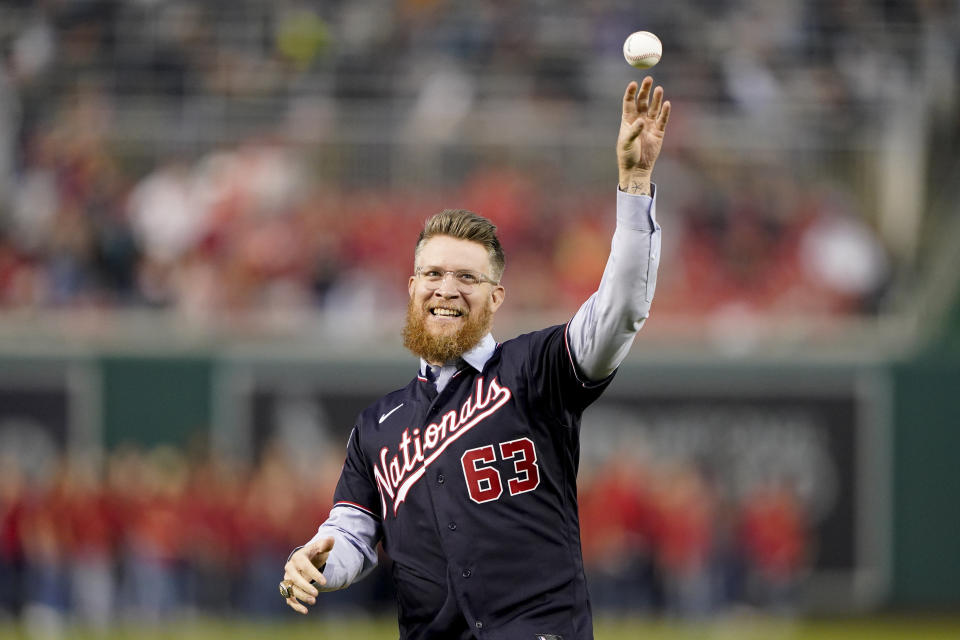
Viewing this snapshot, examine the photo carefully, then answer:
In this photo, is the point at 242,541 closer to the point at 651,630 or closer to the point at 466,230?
the point at 651,630

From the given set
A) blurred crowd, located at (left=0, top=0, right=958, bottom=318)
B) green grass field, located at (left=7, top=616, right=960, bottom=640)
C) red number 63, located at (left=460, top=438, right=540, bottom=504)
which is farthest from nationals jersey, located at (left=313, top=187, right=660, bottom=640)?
blurred crowd, located at (left=0, top=0, right=958, bottom=318)

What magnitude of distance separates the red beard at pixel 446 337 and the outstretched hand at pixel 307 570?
0.69 m

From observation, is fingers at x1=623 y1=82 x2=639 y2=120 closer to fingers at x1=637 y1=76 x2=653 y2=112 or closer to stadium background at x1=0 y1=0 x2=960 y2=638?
fingers at x1=637 y1=76 x2=653 y2=112

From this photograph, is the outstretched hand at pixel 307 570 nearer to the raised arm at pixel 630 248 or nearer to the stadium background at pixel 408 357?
the raised arm at pixel 630 248

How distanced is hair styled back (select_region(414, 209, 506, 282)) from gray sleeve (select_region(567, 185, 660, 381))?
0.60 meters

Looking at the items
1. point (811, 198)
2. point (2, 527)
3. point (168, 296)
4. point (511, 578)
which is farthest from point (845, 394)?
point (511, 578)

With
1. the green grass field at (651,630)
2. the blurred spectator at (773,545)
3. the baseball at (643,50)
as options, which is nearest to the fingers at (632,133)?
the baseball at (643,50)

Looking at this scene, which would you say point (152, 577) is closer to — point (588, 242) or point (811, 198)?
point (588, 242)

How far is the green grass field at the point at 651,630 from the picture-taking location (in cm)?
1552

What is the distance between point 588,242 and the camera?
17.7 meters

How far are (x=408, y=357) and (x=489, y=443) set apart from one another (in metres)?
12.0

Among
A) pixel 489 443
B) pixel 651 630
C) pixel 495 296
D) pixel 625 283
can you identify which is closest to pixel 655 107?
pixel 625 283

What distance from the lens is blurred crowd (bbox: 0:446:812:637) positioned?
54.9 ft

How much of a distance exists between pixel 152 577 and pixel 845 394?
26.1 ft
